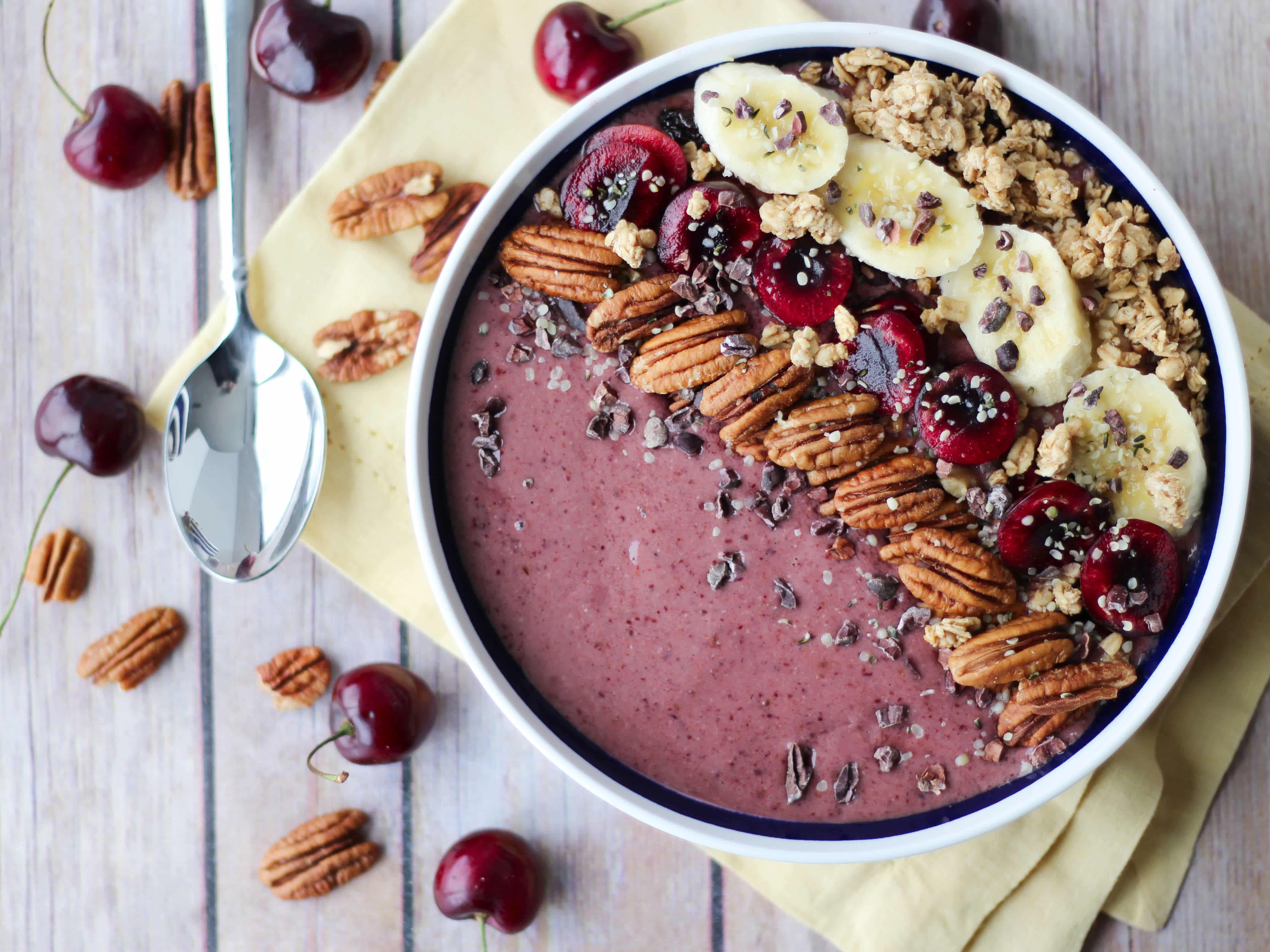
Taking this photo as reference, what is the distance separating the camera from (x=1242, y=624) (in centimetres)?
158

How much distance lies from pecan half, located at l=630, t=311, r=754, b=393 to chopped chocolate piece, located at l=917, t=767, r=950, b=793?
61 centimetres

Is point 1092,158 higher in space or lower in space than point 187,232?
higher

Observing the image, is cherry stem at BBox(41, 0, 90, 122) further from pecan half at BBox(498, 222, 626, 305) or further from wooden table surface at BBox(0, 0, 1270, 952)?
pecan half at BBox(498, 222, 626, 305)

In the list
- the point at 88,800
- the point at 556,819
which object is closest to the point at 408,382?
the point at 556,819

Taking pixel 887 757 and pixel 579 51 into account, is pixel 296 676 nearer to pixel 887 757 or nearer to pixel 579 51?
pixel 887 757

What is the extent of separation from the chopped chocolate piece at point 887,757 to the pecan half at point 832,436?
15.3 inches

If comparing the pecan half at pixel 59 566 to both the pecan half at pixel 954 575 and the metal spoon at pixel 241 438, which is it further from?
the pecan half at pixel 954 575

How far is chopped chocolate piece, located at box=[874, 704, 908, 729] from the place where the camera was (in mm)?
1331

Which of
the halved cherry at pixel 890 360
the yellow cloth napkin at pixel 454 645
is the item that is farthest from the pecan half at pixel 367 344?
the halved cherry at pixel 890 360

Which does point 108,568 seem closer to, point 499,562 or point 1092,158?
point 499,562

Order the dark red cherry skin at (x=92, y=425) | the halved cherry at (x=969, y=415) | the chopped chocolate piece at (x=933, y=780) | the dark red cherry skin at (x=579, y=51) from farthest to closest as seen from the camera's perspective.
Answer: the dark red cherry skin at (x=92, y=425) → the dark red cherry skin at (x=579, y=51) → the chopped chocolate piece at (x=933, y=780) → the halved cherry at (x=969, y=415)

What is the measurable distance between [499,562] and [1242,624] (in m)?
1.19

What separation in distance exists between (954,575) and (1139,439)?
0.97 feet

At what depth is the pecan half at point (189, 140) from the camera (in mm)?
1677
